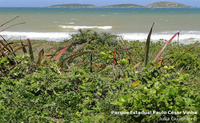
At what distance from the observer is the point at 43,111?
2527 mm

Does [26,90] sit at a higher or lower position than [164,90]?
lower

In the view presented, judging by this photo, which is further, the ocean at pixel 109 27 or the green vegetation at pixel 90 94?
the ocean at pixel 109 27

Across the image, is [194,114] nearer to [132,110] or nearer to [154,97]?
[154,97]

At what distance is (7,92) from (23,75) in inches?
20.8

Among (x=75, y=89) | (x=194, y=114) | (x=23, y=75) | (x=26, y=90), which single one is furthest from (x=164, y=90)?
(x=23, y=75)

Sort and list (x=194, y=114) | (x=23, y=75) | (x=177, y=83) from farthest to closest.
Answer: (x=23, y=75) < (x=177, y=83) < (x=194, y=114)

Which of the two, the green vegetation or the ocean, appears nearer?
the green vegetation

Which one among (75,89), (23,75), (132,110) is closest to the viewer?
(132,110)

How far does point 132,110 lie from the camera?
199 cm

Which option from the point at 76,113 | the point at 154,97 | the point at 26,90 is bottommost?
the point at 76,113

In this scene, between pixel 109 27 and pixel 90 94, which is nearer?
pixel 90 94

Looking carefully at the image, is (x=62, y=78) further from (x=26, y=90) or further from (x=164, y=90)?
(x=164, y=90)

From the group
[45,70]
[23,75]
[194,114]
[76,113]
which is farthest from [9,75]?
[194,114]

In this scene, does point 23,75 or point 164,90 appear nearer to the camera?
point 164,90
